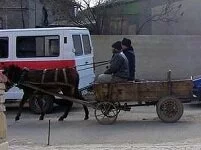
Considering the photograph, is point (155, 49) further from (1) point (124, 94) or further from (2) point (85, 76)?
(1) point (124, 94)

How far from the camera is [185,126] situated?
12.7 m

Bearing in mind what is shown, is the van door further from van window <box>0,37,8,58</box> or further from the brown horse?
van window <box>0,37,8,58</box>

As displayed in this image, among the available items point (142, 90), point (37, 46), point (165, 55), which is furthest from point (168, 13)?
point (142, 90)

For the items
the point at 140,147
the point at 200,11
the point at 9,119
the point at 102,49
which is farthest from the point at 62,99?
the point at 200,11

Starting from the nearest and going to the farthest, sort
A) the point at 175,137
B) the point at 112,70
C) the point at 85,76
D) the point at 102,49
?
the point at 175,137 → the point at 112,70 → the point at 85,76 → the point at 102,49

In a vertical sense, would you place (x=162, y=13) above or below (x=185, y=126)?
above

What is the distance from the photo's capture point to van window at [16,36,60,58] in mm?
15383

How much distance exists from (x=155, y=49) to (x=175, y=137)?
13.5 metres

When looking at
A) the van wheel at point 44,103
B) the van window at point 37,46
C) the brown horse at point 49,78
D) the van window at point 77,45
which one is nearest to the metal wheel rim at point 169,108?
the brown horse at point 49,78

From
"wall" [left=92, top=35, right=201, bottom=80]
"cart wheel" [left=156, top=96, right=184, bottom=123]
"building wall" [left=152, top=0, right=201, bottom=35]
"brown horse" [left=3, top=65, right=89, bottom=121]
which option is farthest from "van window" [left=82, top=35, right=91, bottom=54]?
"building wall" [left=152, top=0, right=201, bottom=35]

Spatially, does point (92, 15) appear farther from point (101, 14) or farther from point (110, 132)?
point (110, 132)

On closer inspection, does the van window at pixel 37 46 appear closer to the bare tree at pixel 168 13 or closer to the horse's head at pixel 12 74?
the horse's head at pixel 12 74

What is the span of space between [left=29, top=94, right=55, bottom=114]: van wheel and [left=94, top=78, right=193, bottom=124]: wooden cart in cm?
201

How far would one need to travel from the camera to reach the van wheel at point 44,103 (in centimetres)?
1491
